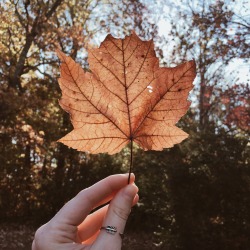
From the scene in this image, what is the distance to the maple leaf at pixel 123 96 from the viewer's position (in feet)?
3.59

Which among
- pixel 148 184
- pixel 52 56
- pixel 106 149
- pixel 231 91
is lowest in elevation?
pixel 148 184

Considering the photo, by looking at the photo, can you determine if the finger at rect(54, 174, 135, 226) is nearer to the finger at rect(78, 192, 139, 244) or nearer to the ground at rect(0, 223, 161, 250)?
the finger at rect(78, 192, 139, 244)

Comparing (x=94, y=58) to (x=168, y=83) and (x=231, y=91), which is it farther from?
(x=231, y=91)

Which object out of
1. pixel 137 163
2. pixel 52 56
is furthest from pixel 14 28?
pixel 137 163

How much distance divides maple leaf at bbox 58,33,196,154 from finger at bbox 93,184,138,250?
0.57ft

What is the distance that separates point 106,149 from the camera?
4.01 feet

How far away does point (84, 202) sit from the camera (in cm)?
115

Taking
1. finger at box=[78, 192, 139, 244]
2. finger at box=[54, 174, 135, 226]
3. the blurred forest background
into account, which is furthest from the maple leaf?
the blurred forest background

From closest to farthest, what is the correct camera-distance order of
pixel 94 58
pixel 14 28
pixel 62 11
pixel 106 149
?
pixel 94 58 → pixel 106 149 → pixel 14 28 → pixel 62 11

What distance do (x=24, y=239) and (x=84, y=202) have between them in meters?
10.8

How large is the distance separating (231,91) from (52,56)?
739 cm

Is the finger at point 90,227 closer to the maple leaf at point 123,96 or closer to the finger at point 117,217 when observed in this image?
the finger at point 117,217

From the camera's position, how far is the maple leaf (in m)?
1.09

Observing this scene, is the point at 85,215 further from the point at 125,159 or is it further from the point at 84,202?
the point at 125,159
